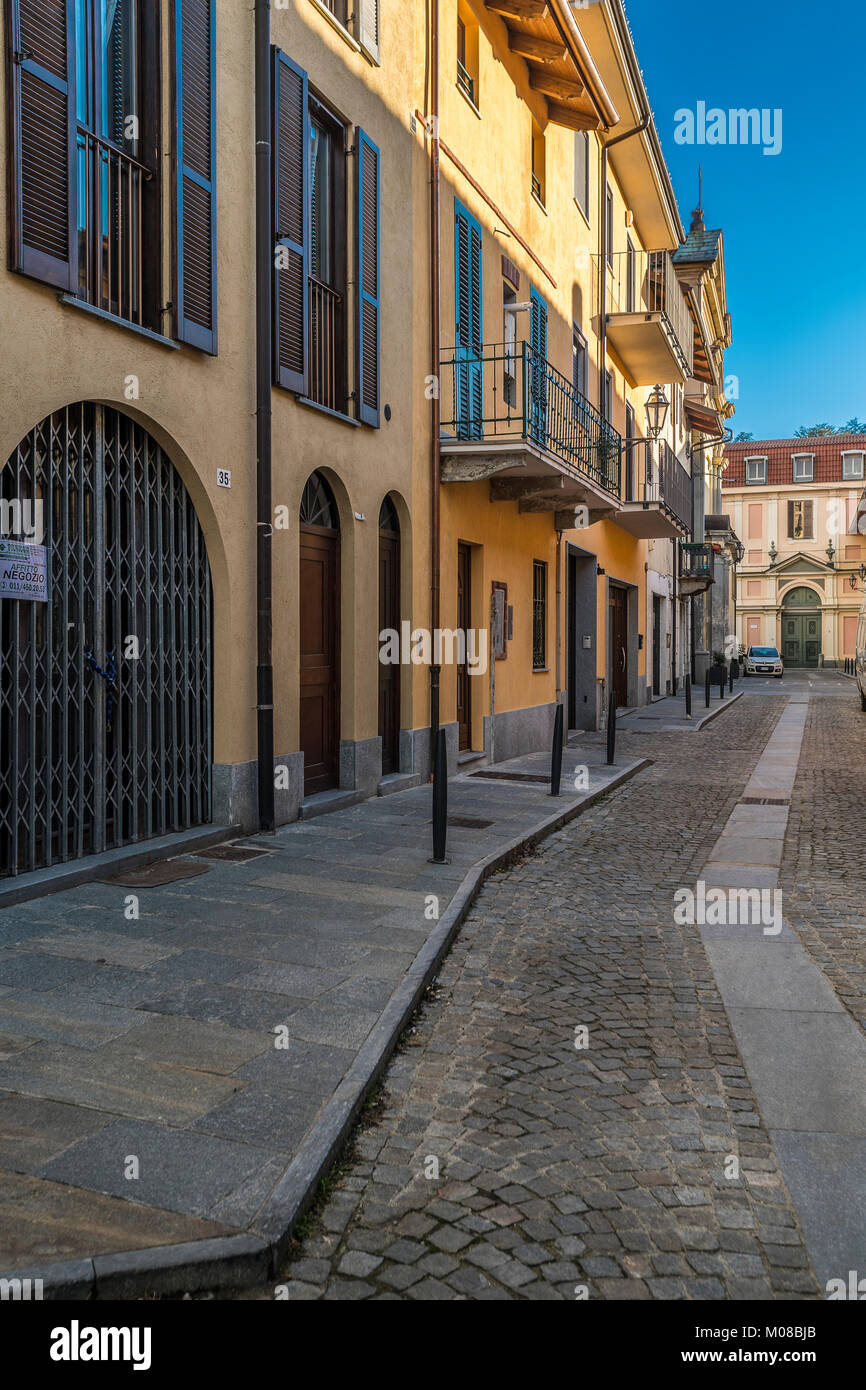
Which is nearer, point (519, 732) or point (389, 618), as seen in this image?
point (389, 618)

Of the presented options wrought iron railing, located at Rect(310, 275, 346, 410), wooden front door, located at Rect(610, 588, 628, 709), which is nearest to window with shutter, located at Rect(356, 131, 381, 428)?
wrought iron railing, located at Rect(310, 275, 346, 410)

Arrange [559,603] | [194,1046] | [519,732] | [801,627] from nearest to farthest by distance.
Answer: [194,1046] → [519,732] → [559,603] → [801,627]

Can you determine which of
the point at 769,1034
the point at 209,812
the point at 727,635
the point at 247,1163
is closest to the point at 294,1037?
the point at 247,1163

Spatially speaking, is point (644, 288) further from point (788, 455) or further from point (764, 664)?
point (788, 455)

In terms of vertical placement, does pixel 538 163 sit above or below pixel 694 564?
above

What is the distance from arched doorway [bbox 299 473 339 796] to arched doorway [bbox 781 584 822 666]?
5602 cm

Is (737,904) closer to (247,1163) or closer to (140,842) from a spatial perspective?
(140,842)

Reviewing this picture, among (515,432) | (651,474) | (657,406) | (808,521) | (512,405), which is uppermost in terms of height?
(808,521)

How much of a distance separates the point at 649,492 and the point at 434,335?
1224 cm

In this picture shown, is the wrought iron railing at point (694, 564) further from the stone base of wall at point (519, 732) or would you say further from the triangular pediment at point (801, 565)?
the triangular pediment at point (801, 565)

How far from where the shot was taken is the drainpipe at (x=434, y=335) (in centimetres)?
1123

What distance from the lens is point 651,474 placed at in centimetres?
2212

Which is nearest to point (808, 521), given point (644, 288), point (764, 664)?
point (764, 664)

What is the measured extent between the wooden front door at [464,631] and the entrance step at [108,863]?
18.3 feet
